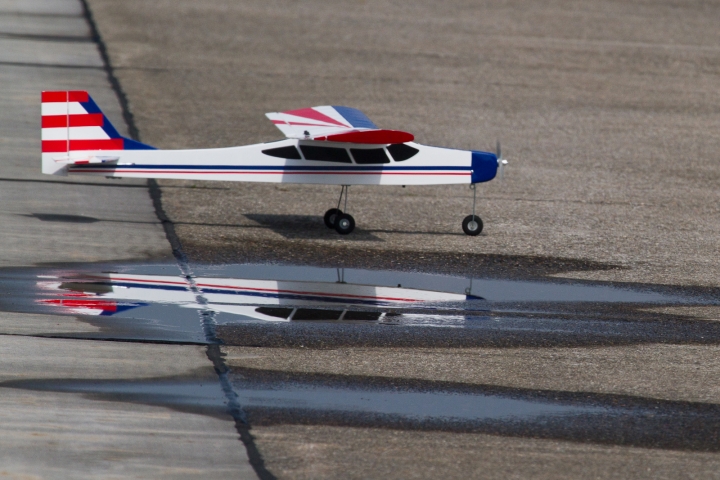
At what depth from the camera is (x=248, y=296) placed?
44.3 feet

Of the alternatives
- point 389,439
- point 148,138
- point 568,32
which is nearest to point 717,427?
point 389,439

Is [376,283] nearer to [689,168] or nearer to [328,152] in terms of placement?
[328,152]

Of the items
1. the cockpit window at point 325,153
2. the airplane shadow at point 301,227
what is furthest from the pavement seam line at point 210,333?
the cockpit window at point 325,153

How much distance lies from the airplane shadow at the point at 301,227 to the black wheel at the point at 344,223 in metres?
0.11

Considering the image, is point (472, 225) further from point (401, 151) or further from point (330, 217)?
point (330, 217)

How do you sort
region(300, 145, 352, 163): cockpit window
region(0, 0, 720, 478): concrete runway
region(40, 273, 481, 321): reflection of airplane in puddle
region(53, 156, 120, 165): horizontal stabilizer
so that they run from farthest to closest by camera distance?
region(300, 145, 352, 163): cockpit window
region(53, 156, 120, 165): horizontal stabilizer
region(40, 273, 481, 321): reflection of airplane in puddle
region(0, 0, 720, 478): concrete runway

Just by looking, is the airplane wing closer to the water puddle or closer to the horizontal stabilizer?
the water puddle

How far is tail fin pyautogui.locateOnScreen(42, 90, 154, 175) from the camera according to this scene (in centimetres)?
1603

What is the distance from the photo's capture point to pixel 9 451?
8758 millimetres

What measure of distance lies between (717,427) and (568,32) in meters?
27.0

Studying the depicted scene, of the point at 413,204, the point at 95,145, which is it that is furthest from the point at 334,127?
the point at 95,145

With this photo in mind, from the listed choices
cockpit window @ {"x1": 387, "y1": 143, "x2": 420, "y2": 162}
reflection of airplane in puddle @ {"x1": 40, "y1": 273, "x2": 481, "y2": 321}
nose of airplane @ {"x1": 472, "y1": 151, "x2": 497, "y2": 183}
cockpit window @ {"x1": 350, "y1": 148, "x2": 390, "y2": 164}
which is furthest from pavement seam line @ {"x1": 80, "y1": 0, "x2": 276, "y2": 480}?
nose of airplane @ {"x1": 472, "y1": 151, "x2": 497, "y2": 183}

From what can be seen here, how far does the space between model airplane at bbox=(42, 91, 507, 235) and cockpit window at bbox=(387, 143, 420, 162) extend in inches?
0.6

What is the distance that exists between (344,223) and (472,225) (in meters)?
2.14
